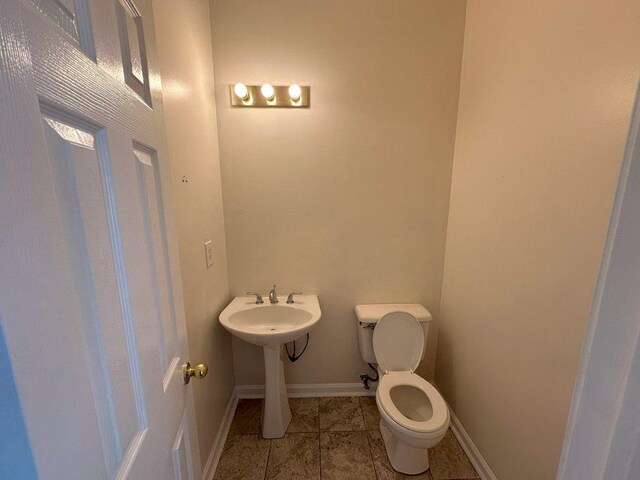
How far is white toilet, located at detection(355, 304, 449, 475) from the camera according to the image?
4.06ft

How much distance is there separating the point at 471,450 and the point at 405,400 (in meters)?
0.42

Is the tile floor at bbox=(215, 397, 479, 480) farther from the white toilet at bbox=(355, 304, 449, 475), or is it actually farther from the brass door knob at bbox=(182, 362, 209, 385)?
the brass door knob at bbox=(182, 362, 209, 385)

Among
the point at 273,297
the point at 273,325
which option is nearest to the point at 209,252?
the point at 273,297

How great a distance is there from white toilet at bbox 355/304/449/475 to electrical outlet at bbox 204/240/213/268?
969 millimetres

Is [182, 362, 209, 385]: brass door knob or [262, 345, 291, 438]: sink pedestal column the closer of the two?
[182, 362, 209, 385]: brass door knob

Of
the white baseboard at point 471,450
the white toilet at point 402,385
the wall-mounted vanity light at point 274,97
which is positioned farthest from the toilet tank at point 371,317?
the wall-mounted vanity light at point 274,97

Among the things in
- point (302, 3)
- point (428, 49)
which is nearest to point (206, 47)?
point (302, 3)

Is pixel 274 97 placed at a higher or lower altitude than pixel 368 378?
higher

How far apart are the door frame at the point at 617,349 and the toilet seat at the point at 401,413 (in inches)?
36.2

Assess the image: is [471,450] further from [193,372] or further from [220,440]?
[193,372]

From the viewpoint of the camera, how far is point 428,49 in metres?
1.56

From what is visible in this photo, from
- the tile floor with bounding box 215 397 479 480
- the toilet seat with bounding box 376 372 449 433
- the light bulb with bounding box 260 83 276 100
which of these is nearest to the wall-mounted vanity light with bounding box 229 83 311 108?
the light bulb with bounding box 260 83 276 100

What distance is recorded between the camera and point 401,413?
144cm

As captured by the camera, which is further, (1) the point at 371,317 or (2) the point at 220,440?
(1) the point at 371,317
